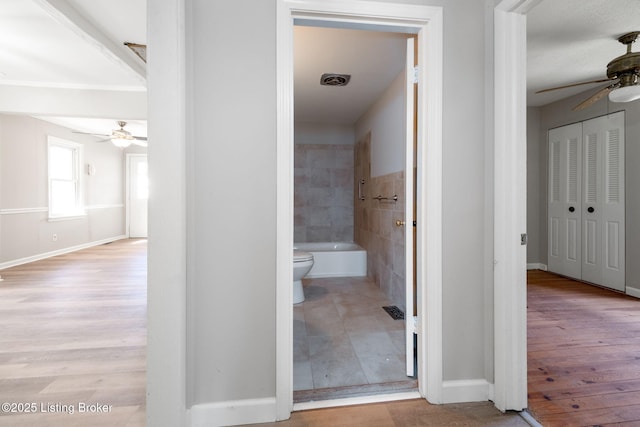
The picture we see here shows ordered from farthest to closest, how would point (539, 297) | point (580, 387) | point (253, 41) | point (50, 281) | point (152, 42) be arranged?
point (50, 281) < point (539, 297) < point (580, 387) < point (253, 41) < point (152, 42)

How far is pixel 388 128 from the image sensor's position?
358cm

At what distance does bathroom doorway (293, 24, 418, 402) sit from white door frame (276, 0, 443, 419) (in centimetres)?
15

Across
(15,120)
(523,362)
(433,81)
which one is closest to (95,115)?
(15,120)

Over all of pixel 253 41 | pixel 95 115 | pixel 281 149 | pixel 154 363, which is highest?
pixel 95 115

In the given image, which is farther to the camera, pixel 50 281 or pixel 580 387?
pixel 50 281

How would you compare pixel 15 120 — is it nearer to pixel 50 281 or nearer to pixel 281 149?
pixel 50 281

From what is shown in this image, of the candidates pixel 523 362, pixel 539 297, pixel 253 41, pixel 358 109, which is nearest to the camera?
pixel 253 41

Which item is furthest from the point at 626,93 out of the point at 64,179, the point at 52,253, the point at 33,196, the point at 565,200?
the point at 64,179

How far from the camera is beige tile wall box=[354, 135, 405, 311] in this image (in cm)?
320

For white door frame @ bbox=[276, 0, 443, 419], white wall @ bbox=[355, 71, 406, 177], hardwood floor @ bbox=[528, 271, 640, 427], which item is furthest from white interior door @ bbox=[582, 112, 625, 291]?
white door frame @ bbox=[276, 0, 443, 419]

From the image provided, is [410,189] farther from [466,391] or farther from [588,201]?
[588,201]

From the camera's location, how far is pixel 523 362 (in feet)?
5.37

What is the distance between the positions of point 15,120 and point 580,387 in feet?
23.8

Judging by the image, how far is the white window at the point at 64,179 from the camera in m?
5.89
